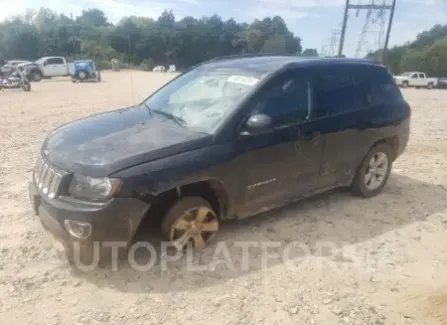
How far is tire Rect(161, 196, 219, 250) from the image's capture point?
354 centimetres

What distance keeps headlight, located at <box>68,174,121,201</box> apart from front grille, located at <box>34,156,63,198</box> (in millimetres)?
137

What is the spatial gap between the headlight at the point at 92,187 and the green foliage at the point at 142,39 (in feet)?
177

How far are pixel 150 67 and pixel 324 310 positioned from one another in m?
65.9

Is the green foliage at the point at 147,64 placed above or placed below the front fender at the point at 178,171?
below

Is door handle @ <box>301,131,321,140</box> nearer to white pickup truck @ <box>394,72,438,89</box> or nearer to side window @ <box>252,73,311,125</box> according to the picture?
side window @ <box>252,73,311,125</box>

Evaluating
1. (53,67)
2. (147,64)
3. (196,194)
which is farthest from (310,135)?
(147,64)

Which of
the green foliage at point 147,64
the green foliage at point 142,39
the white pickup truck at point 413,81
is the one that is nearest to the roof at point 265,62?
the white pickup truck at point 413,81

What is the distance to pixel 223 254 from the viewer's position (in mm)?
3799

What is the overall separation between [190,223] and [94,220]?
896 millimetres

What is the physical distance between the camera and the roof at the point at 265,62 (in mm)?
4242

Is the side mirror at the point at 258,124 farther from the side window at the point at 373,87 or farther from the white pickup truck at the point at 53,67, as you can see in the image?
the white pickup truck at the point at 53,67

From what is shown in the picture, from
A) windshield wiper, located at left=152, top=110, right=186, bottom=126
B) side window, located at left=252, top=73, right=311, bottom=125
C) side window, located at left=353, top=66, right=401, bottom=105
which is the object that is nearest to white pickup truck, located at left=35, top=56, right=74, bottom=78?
windshield wiper, located at left=152, top=110, right=186, bottom=126

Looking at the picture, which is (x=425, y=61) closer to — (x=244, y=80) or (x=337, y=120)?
(x=337, y=120)

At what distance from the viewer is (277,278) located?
346cm
